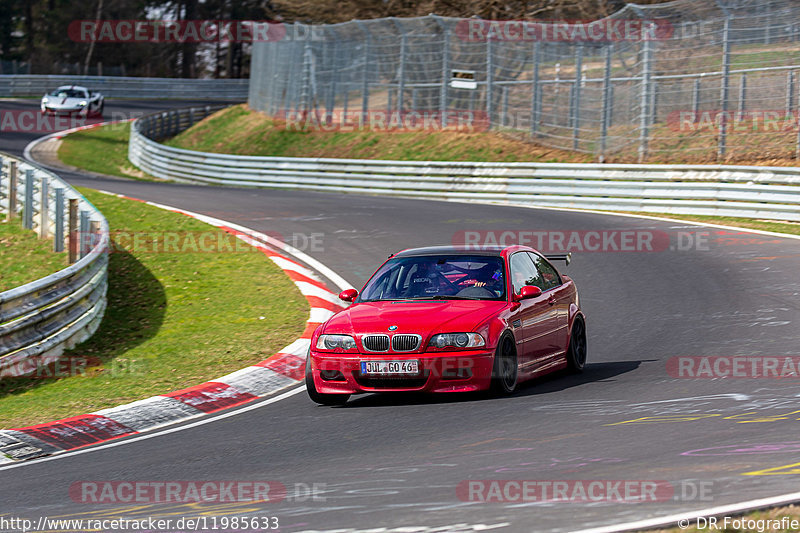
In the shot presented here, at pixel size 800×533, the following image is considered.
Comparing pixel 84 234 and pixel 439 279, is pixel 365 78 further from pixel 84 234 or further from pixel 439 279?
pixel 439 279

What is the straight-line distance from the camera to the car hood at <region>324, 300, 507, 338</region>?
29.6ft

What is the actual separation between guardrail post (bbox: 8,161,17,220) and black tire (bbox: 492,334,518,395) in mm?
12158

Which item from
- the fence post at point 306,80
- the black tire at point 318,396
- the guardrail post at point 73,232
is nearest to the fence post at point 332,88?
the fence post at point 306,80

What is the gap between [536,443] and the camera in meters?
7.31

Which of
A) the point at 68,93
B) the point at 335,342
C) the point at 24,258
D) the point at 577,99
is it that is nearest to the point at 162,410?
the point at 335,342

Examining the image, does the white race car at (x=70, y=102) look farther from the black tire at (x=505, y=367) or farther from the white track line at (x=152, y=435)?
the black tire at (x=505, y=367)

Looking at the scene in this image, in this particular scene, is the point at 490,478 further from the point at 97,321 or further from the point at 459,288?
the point at 97,321

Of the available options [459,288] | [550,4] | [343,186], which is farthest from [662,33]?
[459,288]

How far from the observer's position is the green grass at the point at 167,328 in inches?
430

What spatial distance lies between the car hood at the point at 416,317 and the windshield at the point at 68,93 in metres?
48.5

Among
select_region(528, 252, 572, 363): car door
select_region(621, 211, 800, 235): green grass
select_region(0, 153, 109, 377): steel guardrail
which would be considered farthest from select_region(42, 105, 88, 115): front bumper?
select_region(528, 252, 572, 363): car door

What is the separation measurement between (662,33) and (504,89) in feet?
20.9

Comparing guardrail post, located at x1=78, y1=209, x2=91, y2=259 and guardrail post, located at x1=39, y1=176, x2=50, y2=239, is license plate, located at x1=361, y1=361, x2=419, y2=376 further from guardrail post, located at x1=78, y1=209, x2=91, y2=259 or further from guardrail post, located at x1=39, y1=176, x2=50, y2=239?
guardrail post, located at x1=39, y1=176, x2=50, y2=239

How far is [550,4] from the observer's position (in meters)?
38.7
